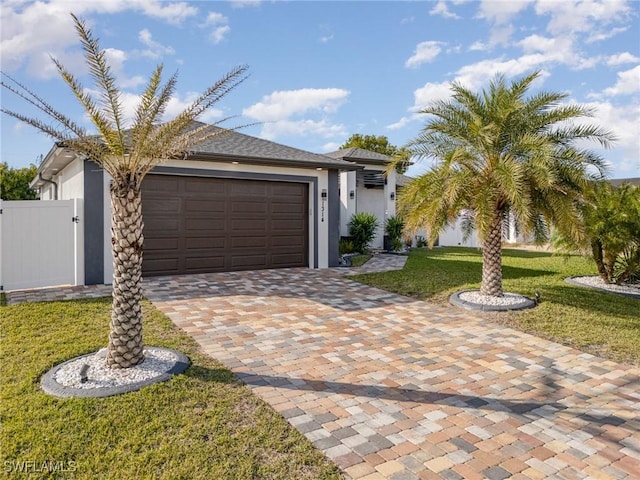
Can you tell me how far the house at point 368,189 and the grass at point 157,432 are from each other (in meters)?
13.1

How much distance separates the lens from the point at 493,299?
310 inches

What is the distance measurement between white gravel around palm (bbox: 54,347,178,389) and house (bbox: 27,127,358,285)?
5378mm

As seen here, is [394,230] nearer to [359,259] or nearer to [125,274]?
[359,259]

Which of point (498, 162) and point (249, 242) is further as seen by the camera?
point (249, 242)

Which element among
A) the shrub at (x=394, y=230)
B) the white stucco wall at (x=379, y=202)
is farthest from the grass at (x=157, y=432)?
the white stucco wall at (x=379, y=202)

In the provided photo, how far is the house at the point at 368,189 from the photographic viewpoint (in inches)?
677

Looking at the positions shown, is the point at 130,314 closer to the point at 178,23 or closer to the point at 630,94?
the point at 178,23

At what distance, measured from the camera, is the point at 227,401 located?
12.5ft

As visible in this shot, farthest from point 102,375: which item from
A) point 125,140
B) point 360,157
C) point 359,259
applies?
point 360,157

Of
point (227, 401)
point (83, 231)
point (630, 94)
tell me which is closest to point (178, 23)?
point (83, 231)

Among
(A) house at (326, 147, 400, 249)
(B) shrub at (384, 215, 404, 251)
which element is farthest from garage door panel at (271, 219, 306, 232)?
(B) shrub at (384, 215, 404, 251)

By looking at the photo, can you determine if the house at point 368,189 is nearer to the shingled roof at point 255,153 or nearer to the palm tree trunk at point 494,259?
the shingled roof at point 255,153

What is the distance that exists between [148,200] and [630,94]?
1385 centimetres

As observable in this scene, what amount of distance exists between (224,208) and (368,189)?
9.32 m
